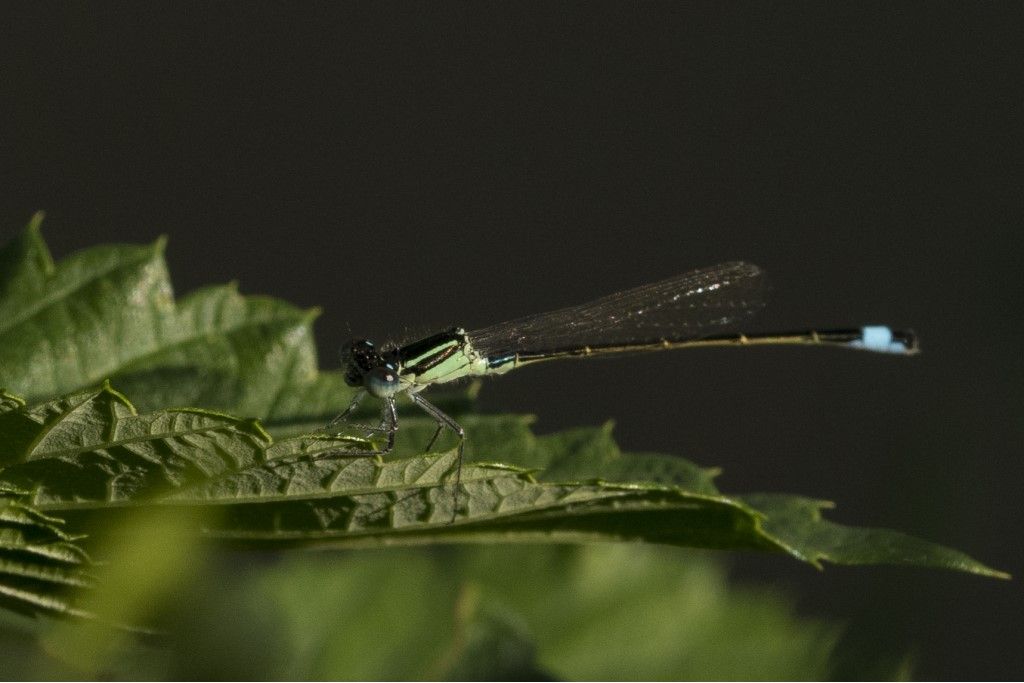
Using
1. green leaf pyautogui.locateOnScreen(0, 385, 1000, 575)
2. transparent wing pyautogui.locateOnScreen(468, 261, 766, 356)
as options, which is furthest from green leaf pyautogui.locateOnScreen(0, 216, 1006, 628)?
transparent wing pyautogui.locateOnScreen(468, 261, 766, 356)

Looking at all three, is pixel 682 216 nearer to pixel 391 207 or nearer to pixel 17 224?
pixel 391 207

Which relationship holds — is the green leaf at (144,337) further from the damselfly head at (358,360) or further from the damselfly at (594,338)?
the damselfly head at (358,360)

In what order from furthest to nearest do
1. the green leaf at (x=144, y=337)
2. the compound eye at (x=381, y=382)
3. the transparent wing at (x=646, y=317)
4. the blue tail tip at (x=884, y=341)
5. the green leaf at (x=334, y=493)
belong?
the blue tail tip at (x=884, y=341), the transparent wing at (x=646, y=317), the compound eye at (x=381, y=382), the green leaf at (x=144, y=337), the green leaf at (x=334, y=493)

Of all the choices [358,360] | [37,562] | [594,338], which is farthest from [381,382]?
[37,562]

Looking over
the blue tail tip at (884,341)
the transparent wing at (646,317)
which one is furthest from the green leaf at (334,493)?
the blue tail tip at (884,341)

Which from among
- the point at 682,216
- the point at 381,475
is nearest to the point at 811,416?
the point at 682,216

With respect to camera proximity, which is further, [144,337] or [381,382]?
[381,382]

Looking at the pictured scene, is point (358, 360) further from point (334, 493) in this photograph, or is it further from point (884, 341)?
point (884, 341)
